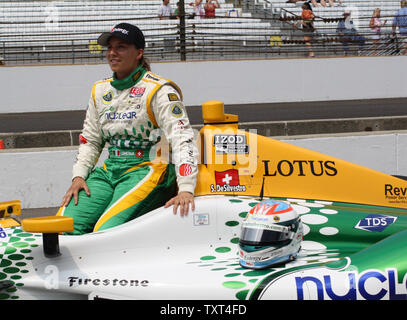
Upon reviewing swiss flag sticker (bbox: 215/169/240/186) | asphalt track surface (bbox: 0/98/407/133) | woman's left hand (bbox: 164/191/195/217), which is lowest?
asphalt track surface (bbox: 0/98/407/133)

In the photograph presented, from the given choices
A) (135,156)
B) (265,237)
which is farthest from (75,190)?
(265,237)

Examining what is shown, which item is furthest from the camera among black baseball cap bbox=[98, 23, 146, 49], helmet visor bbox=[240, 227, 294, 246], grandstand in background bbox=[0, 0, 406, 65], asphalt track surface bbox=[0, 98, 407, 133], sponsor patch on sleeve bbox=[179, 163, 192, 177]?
grandstand in background bbox=[0, 0, 406, 65]

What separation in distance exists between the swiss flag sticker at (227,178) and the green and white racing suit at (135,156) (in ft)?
0.74

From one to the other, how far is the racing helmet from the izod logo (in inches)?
21.4

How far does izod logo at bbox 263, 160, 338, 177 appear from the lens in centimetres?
392

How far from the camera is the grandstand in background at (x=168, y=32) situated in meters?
14.2

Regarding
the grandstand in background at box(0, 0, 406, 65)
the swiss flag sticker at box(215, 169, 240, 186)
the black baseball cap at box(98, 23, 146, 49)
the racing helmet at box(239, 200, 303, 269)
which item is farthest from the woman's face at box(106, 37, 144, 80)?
the grandstand in background at box(0, 0, 406, 65)

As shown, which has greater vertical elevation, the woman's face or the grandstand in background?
the grandstand in background

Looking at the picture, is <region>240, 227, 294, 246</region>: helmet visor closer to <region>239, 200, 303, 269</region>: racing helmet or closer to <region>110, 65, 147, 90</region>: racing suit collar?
<region>239, 200, 303, 269</region>: racing helmet

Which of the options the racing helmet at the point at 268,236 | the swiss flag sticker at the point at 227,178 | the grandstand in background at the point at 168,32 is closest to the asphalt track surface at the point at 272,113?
the grandstand in background at the point at 168,32

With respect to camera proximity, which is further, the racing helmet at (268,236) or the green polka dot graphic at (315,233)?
the green polka dot graphic at (315,233)

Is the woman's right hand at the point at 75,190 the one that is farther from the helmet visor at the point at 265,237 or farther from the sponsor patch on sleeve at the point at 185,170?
the helmet visor at the point at 265,237

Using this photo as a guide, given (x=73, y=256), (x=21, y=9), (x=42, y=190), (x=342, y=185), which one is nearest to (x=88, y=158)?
(x=73, y=256)

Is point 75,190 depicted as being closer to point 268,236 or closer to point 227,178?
point 227,178
